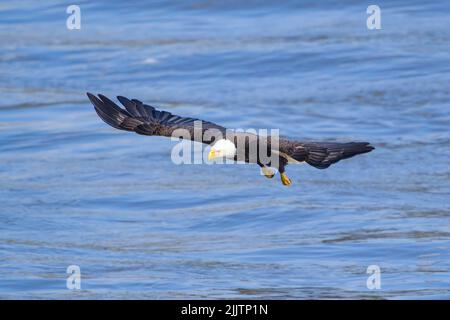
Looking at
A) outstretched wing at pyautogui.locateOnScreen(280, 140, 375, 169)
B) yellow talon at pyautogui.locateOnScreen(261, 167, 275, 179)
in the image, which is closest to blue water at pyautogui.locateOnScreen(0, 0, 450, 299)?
yellow talon at pyautogui.locateOnScreen(261, 167, 275, 179)

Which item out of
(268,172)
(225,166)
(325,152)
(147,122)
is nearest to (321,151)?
(325,152)

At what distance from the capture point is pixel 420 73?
25.1m

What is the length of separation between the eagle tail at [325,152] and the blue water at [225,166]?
3.09m

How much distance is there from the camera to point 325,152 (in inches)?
500

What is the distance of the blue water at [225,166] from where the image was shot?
17281 mm

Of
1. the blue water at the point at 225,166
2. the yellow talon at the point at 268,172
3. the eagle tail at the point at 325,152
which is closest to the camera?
the eagle tail at the point at 325,152

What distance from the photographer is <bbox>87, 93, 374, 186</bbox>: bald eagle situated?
1267 cm

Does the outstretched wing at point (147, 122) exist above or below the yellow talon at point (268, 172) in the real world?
above

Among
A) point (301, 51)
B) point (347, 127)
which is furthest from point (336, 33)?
point (347, 127)

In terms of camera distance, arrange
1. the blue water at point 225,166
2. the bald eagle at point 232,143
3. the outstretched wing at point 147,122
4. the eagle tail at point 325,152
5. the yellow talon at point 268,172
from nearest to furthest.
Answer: the eagle tail at point 325,152
the bald eagle at point 232,143
the outstretched wing at point 147,122
the yellow talon at point 268,172
the blue water at point 225,166

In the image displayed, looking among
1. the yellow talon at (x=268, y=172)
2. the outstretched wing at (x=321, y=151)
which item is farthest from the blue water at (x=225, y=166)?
the outstretched wing at (x=321, y=151)

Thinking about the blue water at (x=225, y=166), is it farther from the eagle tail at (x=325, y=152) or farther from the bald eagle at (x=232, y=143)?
the eagle tail at (x=325, y=152)

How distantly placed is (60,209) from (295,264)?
15.9 feet
